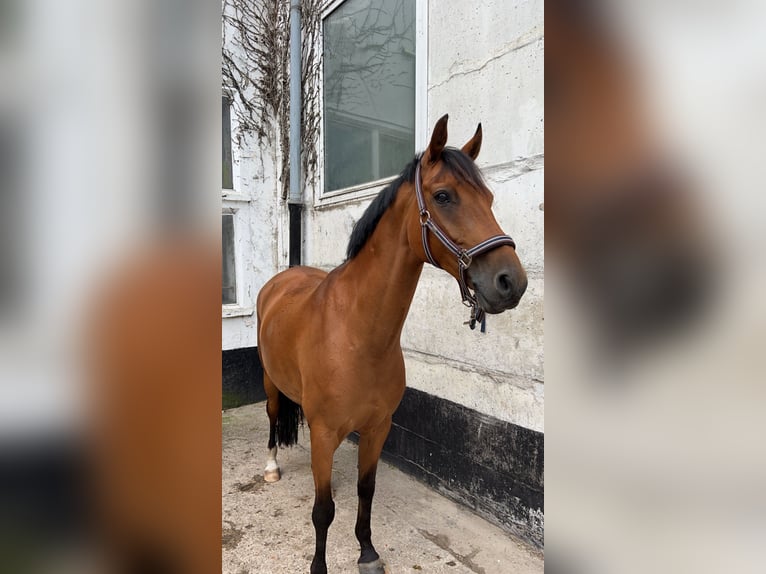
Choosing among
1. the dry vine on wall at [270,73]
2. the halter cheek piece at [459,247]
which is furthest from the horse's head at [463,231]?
the dry vine on wall at [270,73]

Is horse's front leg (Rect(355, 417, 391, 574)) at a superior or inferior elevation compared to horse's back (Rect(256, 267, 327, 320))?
inferior

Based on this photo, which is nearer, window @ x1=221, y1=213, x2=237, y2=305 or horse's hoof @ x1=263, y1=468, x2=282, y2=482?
horse's hoof @ x1=263, y1=468, x2=282, y2=482

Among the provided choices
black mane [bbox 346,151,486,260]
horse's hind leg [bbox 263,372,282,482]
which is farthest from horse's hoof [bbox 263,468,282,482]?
black mane [bbox 346,151,486,260]

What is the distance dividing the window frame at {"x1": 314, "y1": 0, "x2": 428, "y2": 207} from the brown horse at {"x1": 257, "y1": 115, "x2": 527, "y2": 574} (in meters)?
0.75

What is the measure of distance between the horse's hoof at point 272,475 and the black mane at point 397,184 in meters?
1.79

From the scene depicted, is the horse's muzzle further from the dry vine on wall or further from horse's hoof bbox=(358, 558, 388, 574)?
the dry vine on wall

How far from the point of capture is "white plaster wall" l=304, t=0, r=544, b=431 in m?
2.18

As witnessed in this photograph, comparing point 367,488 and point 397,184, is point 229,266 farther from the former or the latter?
point 397,184

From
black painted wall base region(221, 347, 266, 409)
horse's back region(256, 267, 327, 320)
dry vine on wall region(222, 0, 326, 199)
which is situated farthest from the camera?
black painted wall base region(221, 347, 266, 409)
